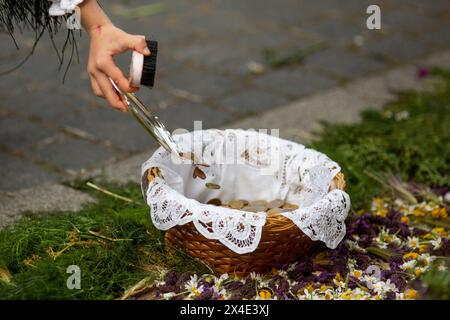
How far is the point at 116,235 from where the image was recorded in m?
2.22

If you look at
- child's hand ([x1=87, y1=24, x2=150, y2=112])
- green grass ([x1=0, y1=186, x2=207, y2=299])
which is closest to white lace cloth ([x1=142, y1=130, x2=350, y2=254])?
green grass ([x1=0, y1=186, x2=207, y2=299])

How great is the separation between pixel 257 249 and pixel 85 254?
47cm

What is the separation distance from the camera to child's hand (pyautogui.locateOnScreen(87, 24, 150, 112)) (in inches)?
77.3

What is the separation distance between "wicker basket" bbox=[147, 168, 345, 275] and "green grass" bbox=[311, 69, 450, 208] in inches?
24.1

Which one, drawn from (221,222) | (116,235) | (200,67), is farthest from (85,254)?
(200,67)

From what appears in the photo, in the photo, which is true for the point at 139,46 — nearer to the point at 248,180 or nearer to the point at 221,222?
the point at 221,222

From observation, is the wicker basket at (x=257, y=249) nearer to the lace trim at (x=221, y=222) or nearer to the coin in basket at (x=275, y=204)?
the lace trim at (x=221, y=222)

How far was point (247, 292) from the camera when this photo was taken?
2.08 m

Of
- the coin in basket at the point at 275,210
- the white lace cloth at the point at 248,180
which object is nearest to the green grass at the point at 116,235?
the white lace cloth at the point at 248,180

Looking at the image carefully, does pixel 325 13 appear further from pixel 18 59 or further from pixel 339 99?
pixel 18 59

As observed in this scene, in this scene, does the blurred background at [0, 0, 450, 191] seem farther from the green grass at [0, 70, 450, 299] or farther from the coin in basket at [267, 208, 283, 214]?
the coin in basket at [267, 208, 283, 214]

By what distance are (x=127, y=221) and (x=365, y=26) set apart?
9.52ft
